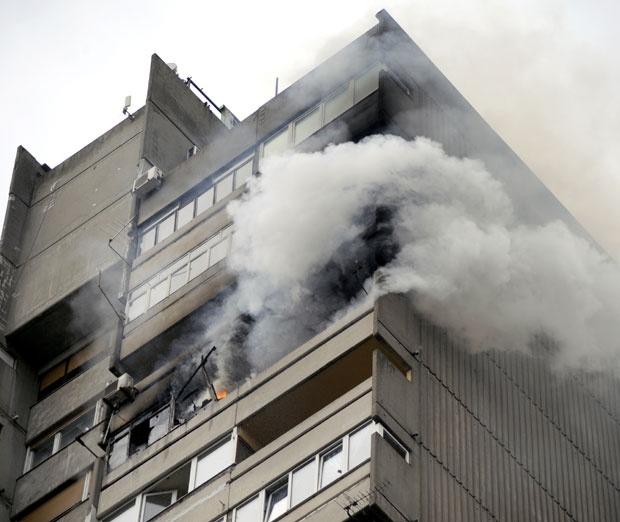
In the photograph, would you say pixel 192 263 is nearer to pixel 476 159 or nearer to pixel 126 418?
pixel 126 418

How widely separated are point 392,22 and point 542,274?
6974 mm

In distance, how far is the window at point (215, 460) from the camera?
133 feet

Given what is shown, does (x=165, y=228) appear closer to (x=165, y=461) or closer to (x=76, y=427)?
(x=76, y=427)

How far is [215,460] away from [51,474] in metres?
9.42

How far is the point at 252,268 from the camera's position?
44156mm

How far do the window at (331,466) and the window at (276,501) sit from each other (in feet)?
2.93

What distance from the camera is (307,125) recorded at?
1816 inches

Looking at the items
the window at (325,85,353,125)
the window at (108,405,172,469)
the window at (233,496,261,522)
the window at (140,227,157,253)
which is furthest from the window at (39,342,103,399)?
the window at (233,496,261,522)

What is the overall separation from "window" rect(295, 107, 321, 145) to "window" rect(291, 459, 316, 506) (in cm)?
1021

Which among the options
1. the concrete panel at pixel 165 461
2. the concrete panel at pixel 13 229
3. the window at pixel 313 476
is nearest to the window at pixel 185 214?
the concrete panel at pixel 165 461

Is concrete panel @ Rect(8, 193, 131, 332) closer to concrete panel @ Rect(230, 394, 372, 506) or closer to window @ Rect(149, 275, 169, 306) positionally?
window @ Rect(149, 275, 169, 306)

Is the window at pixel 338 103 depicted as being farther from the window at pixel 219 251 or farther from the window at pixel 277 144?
the window at pixel 219 251

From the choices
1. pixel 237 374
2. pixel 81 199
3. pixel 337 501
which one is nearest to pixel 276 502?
pixel 337 501

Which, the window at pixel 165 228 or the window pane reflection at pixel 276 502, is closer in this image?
the window pane reflection at pixel 276 502
